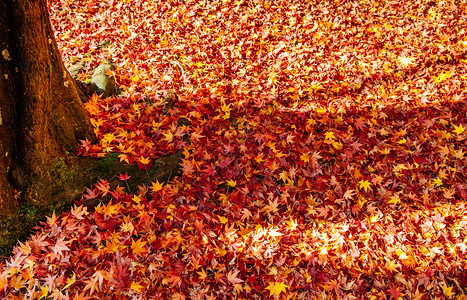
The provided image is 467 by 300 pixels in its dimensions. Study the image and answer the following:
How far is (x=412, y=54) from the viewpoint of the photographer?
16.6 ft

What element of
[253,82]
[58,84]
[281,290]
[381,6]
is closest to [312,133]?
[253,82]

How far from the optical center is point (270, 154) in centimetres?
378

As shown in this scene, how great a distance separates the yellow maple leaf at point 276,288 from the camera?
2.86 metres

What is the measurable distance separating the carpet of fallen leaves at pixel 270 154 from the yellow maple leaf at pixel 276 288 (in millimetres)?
21

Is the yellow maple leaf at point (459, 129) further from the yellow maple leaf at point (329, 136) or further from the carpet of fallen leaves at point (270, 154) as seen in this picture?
the yellow maple leaf at point (329, 136)

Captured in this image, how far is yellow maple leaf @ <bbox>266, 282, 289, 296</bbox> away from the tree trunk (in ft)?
7.45

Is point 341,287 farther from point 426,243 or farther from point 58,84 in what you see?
point 58,84

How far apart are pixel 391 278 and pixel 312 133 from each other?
6.43ft

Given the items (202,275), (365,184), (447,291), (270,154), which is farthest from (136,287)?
(447,291)

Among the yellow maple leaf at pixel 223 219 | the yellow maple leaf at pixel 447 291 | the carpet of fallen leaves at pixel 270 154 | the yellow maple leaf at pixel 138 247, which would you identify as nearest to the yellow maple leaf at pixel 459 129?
the carpet of fallen leaves at pixel 270 154

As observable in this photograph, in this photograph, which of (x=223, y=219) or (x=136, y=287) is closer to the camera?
(x=136, y=287)

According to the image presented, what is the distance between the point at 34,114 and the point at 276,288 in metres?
2.78

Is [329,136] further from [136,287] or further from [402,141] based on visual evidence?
[136,287]

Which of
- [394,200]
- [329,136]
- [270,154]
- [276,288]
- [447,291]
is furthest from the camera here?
[329,136]
